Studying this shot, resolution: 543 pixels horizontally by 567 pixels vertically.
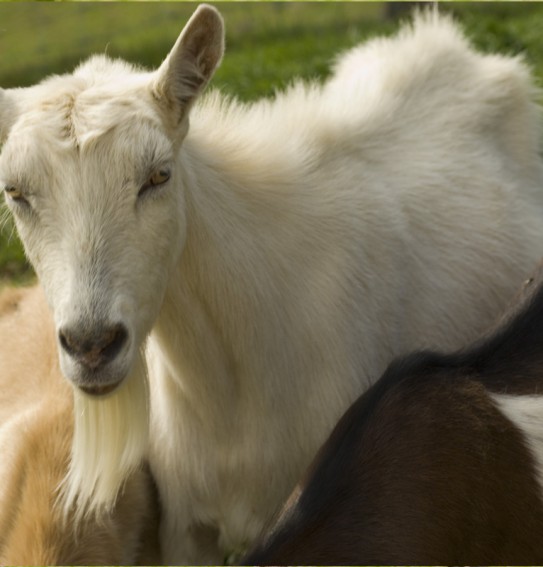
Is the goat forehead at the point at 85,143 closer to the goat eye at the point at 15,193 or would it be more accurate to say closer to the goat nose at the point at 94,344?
the goat eye at the point at 15,193

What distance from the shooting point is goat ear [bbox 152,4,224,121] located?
Answer: 3889 mm

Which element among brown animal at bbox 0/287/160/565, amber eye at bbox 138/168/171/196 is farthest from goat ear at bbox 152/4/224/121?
brown animal at bbox 0/287/160/565

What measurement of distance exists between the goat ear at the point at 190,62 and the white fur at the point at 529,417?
1.40m

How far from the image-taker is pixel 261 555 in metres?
3.33

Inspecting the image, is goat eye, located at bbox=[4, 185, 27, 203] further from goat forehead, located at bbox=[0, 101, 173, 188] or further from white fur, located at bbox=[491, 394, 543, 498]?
white fur, located at bbox=[491, 394, 543, 498]

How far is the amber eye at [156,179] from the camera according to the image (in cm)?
382

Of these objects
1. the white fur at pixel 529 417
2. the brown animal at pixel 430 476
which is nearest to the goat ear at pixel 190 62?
the brown animal at pixel 430 476

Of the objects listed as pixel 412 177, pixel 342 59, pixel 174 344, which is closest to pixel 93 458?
pixel 174 344

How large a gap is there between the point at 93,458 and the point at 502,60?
2981 mm

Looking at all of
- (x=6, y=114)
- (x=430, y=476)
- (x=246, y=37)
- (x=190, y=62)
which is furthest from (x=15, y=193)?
(x=246, y=37)

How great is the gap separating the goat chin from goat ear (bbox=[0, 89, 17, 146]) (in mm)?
871

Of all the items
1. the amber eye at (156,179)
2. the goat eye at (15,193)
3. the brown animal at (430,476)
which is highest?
the amber eye at (156,179)

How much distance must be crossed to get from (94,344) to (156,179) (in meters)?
0.59

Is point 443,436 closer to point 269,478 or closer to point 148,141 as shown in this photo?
point 269,478
